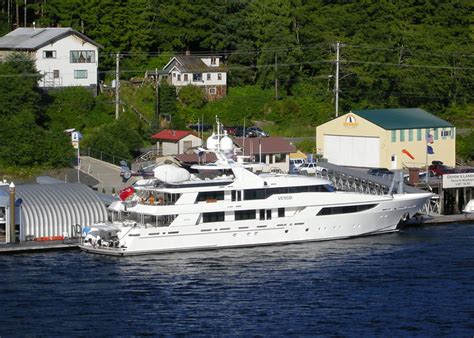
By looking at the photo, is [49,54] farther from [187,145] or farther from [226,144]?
[226,144]

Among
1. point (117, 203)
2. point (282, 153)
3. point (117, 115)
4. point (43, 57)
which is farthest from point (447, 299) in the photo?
point (43, 57)

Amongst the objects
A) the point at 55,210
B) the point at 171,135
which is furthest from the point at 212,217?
the point at 171,135

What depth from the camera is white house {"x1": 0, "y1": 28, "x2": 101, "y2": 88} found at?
88.5m

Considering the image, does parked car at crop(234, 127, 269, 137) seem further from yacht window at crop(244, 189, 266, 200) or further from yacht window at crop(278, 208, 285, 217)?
yacht window at crop(244, 189, 266, 200)

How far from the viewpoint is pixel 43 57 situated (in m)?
88.7

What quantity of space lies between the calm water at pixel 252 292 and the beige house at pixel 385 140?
18.9 m

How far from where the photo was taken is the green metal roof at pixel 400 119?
8056 centimetres

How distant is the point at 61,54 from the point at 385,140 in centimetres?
2400

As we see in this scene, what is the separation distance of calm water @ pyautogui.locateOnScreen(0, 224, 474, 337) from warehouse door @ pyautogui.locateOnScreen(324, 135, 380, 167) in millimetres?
19323

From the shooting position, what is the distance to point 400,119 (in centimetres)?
8206

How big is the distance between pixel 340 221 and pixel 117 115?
27381mm

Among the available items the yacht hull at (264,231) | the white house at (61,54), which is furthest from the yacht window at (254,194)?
the white house at (61,54)

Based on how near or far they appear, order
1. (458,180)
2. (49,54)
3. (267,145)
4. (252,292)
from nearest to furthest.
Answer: (252,292) → (458,180) → (267,145) → (49,54)

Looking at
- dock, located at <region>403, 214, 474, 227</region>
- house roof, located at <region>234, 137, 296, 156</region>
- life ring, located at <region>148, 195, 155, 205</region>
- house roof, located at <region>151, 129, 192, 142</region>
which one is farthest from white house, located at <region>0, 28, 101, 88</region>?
dock, located at <region>403, 214, 474, 227</region>
